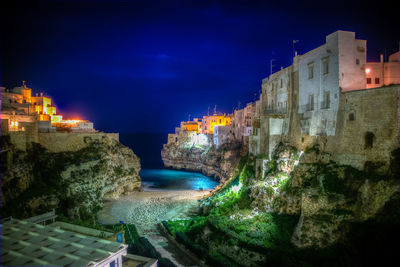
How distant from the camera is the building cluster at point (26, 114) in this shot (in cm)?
2894

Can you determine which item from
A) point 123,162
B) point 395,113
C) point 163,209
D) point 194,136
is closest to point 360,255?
point 395,113

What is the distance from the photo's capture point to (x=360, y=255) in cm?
1594

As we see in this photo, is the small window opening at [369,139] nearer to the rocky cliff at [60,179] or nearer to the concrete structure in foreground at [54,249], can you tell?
the concrete structure in foreground at [54,249]

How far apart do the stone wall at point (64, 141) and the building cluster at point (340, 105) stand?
2540 centimetres

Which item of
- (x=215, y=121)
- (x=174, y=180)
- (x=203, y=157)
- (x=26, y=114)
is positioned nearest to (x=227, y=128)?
(x=203, y=157)

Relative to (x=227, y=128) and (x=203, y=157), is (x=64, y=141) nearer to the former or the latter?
(x=227, y=128)

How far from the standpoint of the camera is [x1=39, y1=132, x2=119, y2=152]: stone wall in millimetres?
32719

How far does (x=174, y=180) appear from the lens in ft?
196

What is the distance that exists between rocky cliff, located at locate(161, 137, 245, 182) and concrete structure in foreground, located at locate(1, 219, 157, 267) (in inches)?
1858

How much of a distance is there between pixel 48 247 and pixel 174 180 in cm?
5045

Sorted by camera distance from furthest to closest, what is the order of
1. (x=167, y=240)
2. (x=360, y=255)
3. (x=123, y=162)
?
1. (x=123, y=162)
2. (x=167, y=240)
3. (x=360, y=255)

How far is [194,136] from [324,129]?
191ft

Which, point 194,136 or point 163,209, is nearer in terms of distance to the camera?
point 163,209

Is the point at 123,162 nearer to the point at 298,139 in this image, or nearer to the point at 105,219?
the point at 105,219
